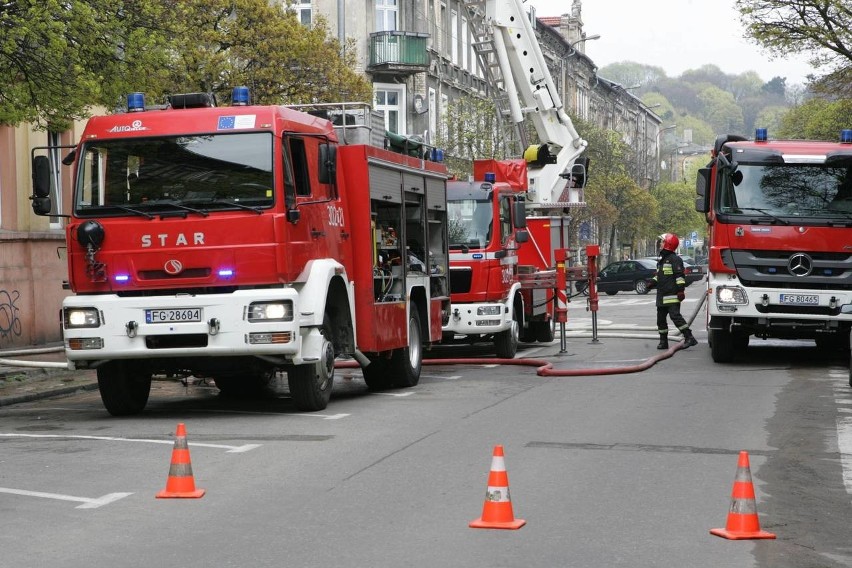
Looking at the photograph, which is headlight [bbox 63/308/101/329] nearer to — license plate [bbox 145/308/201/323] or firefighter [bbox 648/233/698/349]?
license plate [bbox 145/308/201/323]

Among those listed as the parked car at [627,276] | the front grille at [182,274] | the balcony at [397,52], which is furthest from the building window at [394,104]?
the front grille at [182,274]

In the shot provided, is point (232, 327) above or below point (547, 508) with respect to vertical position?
above

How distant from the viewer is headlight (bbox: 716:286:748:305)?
18469 millimetres

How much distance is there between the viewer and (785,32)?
1159 inches

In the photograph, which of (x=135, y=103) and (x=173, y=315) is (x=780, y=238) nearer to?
(x=135, y=103)

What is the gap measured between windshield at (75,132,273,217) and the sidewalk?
13.3 ft

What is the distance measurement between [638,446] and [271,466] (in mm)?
2977

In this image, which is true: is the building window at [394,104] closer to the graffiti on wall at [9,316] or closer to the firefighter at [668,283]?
the graffiti on wall at [9,316]

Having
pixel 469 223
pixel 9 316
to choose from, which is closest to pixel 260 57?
pixel 9 316

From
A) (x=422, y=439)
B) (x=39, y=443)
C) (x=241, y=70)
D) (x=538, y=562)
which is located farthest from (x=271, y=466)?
(x=241, y=70)

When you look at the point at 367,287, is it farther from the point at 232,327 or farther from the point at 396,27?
the point at 396,27

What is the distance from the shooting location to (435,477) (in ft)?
30.3

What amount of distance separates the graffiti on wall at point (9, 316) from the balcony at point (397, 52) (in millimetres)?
23327

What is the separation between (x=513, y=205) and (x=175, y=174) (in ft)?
29.9
